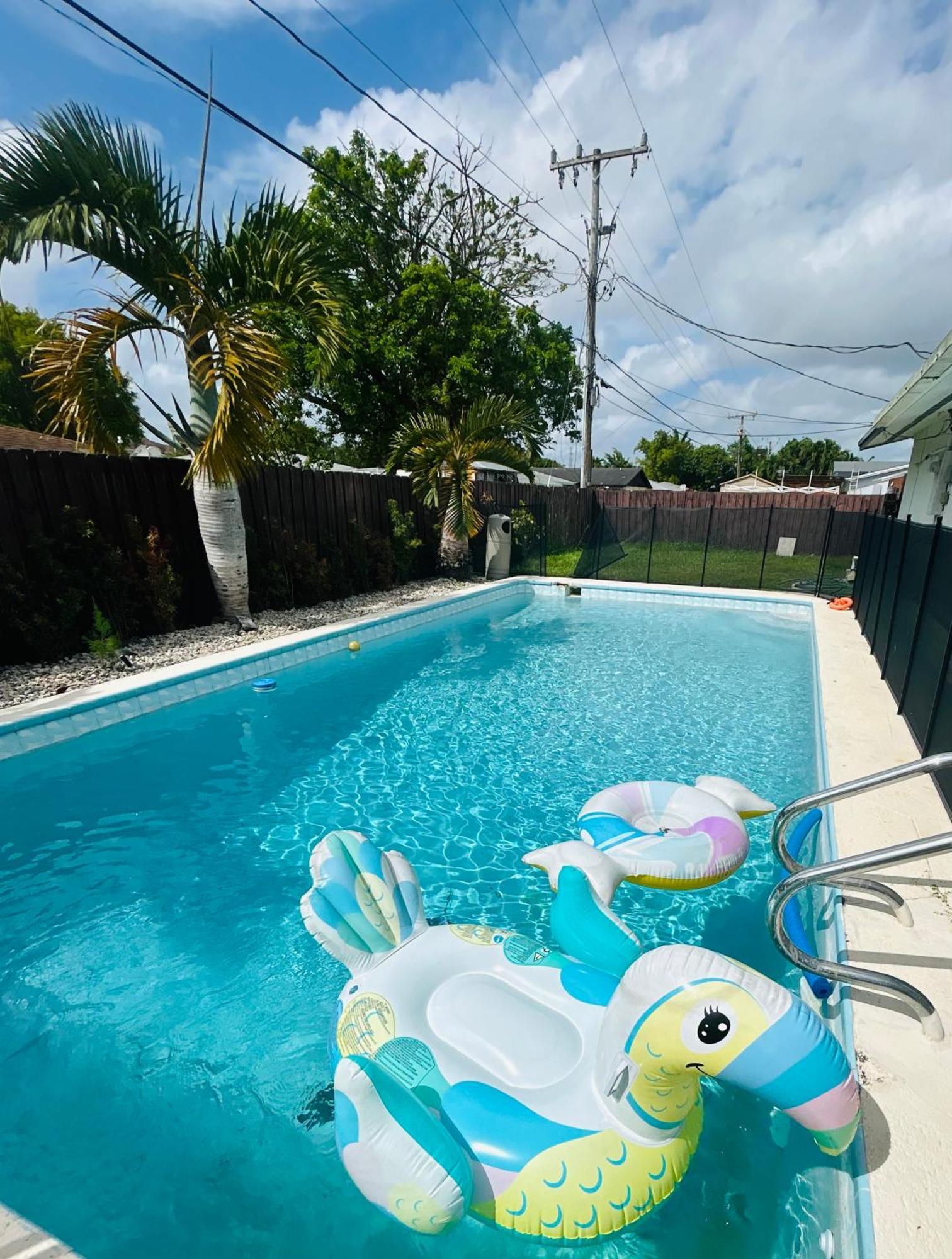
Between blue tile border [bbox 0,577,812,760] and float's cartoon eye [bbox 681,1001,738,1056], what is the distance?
5788 mm

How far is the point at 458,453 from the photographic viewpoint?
11945 millimetres

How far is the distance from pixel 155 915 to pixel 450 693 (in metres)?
4.05

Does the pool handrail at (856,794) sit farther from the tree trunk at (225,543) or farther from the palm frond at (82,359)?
the palm frond at (82,359)

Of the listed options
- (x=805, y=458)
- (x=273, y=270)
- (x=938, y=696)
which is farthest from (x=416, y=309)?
(x=805, y=458)

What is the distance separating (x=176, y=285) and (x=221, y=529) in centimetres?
296

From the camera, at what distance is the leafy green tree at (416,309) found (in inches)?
639

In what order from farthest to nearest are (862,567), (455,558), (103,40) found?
(455,558) → (862,567) → (103,40)

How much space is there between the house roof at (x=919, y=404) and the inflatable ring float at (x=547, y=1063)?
5.42m

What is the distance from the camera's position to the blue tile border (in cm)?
538

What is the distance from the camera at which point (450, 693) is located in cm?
702

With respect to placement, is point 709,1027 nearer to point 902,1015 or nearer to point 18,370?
point 902,1015

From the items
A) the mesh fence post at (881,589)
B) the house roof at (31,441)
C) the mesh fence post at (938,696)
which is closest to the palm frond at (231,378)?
the house roof at (31,441)

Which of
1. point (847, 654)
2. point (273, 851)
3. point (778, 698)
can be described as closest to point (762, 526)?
point (847, 654)

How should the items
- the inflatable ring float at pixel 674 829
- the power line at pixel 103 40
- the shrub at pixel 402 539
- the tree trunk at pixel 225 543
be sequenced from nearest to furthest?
1. the inflatable ring float at pixel 674 829
2. the power line at pixel 103 40
3. the tree trunk at pixel 225 543
4. the shrub at pixel 402 539
